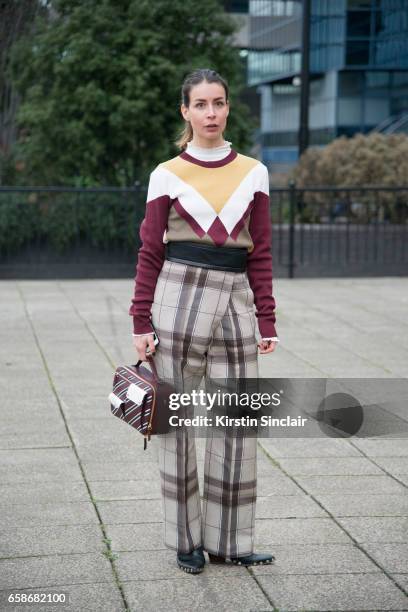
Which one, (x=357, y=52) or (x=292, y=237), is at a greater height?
(x=357, y=52)

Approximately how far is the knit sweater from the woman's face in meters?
0.05

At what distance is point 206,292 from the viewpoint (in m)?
4.07

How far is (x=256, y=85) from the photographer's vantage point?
157 ft

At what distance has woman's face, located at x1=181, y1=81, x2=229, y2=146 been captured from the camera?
3996 millimetres

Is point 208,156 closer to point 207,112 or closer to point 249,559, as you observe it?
point 207,112

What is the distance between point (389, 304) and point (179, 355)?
30.3 ft

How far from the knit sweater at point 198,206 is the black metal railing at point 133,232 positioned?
11583 mm

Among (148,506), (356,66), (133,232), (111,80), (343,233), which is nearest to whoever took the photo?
(148,506)

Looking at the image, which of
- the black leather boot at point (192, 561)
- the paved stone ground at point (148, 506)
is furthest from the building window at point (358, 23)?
the black leather boot at point (192, 561)

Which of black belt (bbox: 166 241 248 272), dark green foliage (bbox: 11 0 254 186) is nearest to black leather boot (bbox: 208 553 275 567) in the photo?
black belt (bbox: 166 241 248 272)

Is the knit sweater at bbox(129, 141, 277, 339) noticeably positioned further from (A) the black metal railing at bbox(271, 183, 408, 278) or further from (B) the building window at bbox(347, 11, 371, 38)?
(B) the building window at bbox(347, 11, 371, 38)

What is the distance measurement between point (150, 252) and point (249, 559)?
1.28m

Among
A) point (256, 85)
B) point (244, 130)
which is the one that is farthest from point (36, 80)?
point (256, 85)

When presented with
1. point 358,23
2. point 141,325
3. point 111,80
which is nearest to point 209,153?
point 141,325
